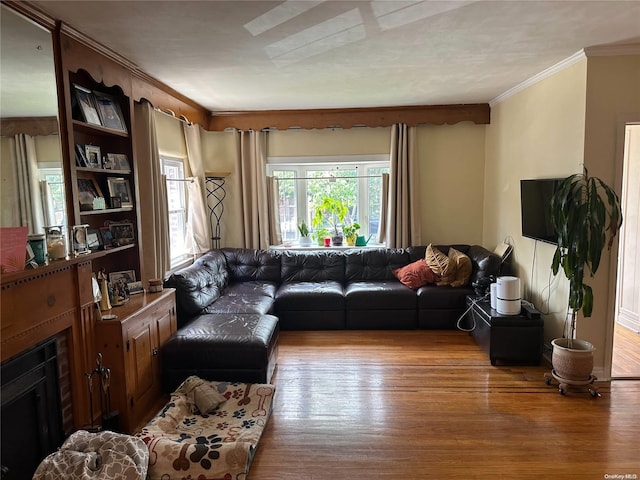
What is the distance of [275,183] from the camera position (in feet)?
20.0

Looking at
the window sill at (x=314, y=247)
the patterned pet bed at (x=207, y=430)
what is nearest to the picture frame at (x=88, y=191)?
the patterned pet bed at (x=207, y=430)

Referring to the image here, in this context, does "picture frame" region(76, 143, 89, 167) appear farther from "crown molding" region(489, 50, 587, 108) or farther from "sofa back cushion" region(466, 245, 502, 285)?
"sofa back cushion" region(466, 245, 502, 285)

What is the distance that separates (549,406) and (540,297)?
126 cm

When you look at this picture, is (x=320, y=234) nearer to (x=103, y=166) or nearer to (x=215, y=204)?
(x=215, y=204)

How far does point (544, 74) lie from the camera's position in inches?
158

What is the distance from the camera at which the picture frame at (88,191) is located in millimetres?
3021

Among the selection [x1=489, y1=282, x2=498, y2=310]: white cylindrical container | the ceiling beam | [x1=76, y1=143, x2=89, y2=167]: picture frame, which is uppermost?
the ceiling beam

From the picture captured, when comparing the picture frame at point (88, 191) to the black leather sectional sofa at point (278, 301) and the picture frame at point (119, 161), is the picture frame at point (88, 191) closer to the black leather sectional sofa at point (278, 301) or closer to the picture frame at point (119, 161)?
the picture frame at point (119, 161)

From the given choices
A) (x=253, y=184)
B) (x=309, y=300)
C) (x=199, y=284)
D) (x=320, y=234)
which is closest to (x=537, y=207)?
(x=309, y=300)

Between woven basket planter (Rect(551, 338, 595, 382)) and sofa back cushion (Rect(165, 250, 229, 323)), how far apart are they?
123 inches

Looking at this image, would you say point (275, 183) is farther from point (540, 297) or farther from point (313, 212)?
point (540, 297)

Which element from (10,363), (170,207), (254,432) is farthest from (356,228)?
(10,363)

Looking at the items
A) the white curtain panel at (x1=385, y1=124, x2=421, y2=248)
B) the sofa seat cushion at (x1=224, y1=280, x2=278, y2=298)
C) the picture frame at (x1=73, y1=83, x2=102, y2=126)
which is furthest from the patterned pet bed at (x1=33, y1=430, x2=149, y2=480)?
the white curtain panel at (x1=385, y1=124, x2=421, y2=248)

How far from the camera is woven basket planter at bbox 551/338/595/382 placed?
3.30 metres
